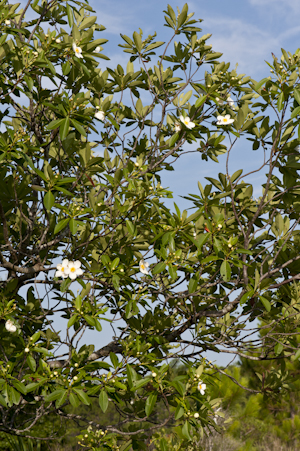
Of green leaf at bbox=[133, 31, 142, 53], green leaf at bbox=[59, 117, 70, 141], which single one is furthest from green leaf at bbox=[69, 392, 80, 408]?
green leaf at bbox=[133, 31, 142, 53]

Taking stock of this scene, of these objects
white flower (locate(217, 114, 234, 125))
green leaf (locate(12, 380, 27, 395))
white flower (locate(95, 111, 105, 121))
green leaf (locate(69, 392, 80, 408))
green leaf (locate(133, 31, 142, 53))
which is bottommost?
green leaf (locate(69, 392, 80, 408))

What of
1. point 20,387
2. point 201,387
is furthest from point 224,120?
point 20,387

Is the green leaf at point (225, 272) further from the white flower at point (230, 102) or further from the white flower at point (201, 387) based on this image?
the white flower at point (230, 102)

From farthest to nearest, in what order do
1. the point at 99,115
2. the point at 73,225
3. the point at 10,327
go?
the point at 99,115
the point at 10,327
the point at 73,225

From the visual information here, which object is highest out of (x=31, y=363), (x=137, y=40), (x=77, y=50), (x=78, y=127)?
(x=137, y=40)

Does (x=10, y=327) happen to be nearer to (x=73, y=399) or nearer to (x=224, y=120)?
(x=73, y=399)

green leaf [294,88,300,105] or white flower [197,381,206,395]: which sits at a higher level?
green leaf [294,88,300,105]

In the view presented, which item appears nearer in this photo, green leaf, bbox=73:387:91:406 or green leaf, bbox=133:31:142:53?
green leaf, bbox=73:387:91:406

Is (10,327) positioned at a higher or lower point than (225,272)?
higher

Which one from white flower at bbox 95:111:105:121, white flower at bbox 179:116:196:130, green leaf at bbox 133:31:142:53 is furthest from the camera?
green leaf at bbox 133:31:142:53

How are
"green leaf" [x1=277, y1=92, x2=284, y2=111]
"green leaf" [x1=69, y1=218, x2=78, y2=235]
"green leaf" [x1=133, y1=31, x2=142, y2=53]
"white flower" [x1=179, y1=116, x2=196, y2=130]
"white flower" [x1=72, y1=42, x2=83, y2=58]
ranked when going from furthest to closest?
1. "green leaf" [x1=133, y1=31, x2=142, y2=53]
2. "white flower" [x1=179, y1=116, x2=196, y2=130]
3. "white flower" [x1=72, y1=42, x2=83, y2=58]
4. "green leaf" [x1=277, y1=92, x2=284, y2=111]
5. "green leaf" [x1=69, y1=218, x2=78, y2=235]

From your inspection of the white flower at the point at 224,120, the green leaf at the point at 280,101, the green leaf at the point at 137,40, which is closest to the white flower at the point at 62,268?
the white flower at the point at 224,120

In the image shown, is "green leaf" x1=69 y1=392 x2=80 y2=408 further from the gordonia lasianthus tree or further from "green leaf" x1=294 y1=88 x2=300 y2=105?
"green leaf" x1=294 y1=88 x2=300 y2=105

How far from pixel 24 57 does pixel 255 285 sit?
2354 millimetres
